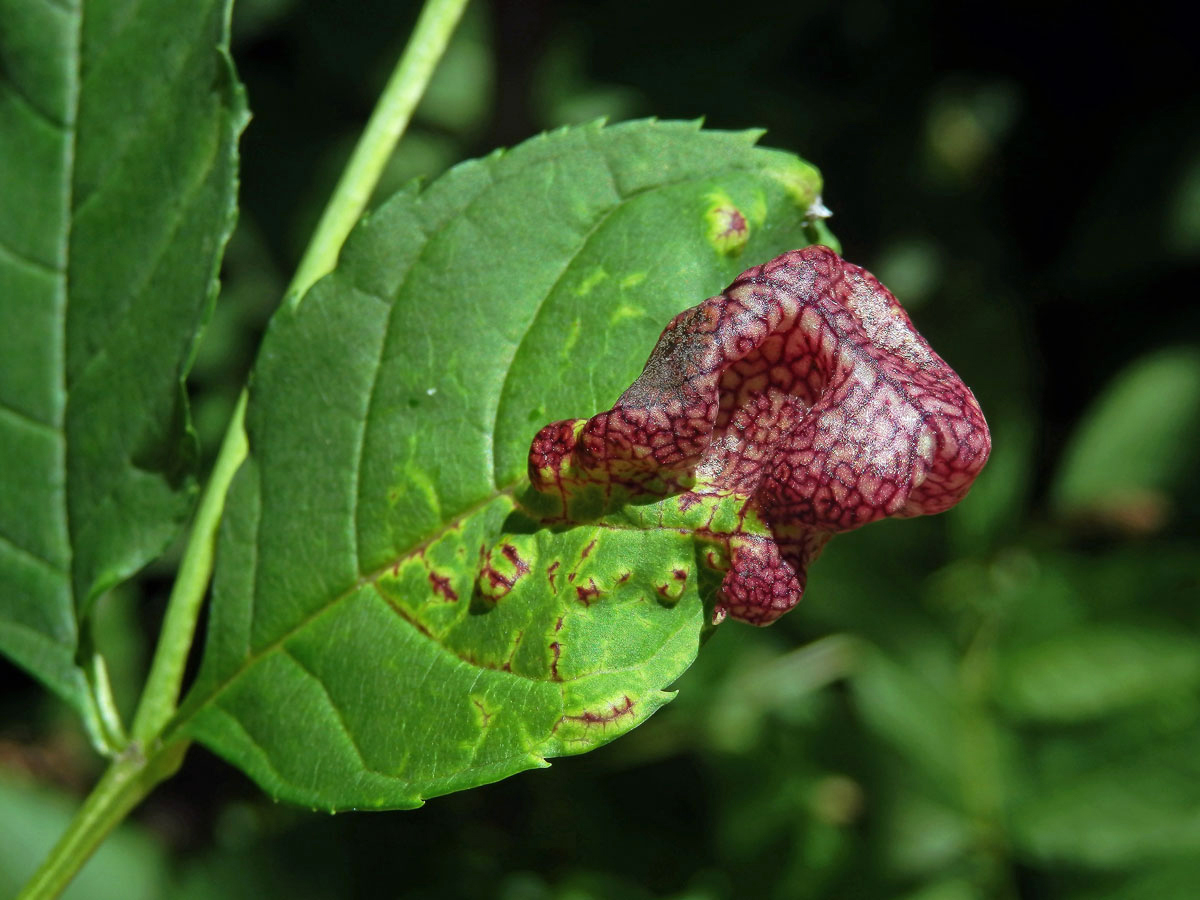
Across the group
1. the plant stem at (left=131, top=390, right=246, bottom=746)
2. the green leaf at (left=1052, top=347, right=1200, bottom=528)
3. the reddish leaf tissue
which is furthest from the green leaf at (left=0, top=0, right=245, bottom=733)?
the green leaf at (left=1052, top=347, right=1200, bottom=528)

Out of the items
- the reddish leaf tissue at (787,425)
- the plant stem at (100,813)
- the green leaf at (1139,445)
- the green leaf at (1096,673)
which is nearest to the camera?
the reddish leaf tissue at (787,425)

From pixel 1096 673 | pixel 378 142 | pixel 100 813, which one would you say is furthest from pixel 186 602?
pixel 1096 673

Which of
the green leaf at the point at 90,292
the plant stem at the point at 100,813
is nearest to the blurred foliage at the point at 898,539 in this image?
the plant stem at the point at 100,813

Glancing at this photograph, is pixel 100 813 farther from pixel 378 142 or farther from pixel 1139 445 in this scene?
pixel 1139 445

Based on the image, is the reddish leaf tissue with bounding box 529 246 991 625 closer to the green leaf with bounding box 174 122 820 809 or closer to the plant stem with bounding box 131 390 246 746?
the green leaf with bounding box 174 122 820 809

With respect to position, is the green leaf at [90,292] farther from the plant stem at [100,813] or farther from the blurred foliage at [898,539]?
the blurred foliage at [898,539]
